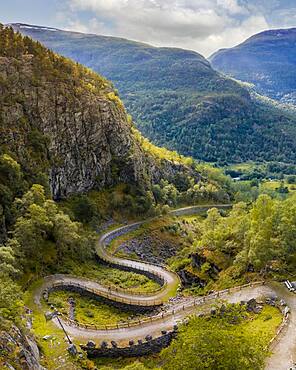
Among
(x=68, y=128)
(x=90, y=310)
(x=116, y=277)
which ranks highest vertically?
(x=68, y=128)

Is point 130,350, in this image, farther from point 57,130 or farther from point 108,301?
point 57,130

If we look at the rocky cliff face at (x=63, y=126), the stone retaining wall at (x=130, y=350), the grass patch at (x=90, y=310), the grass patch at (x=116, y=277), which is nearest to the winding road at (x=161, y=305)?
the stone retaining wall at (x=130, y=350)

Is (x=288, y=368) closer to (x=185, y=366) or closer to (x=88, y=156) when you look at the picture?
(x=185, y=366)

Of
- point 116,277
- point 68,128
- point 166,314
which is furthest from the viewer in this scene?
point 68,128

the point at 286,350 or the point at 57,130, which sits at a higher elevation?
the point at 57,130

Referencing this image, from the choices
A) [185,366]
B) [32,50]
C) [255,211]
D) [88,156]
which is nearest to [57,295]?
[255,211]

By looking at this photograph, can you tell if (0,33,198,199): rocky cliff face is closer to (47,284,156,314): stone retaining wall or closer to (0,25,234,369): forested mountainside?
(0,25,234,369): forested mountainside

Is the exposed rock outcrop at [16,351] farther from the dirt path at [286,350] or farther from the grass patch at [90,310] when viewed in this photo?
the dirt path at [286,350]

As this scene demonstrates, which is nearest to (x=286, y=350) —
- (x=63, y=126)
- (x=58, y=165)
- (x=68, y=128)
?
(x=58, y=165)
